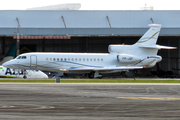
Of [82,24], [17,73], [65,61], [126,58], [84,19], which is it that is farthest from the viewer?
[84,19]

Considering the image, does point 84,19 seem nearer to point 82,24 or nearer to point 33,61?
point 82,24

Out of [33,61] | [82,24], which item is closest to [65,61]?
[33,61]

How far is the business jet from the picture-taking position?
43.4 m

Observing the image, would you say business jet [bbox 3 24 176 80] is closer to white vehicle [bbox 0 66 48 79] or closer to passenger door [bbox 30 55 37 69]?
passenger door [bbox 30 55 37 69]

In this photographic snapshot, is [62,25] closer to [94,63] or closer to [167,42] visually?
→ [94,63]

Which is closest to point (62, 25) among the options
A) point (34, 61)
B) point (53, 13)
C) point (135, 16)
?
point (53, 13)

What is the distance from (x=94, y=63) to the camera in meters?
46.0

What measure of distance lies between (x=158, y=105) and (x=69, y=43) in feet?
156

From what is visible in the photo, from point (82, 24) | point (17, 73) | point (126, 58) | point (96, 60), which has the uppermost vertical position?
point (82, 24)

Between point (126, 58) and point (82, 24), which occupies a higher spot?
point (82, 24)

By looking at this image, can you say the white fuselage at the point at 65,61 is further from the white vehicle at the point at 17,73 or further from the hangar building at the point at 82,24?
the hangar building at the point at 82,24

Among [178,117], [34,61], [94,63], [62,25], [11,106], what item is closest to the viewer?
[178,117]

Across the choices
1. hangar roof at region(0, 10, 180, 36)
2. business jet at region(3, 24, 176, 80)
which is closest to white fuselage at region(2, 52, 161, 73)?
business jet at region(3, 24, 176, 80)

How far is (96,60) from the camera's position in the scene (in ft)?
151
